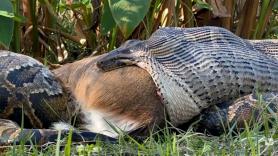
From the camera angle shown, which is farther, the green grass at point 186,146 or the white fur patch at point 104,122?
the white fur patch at point 104,122

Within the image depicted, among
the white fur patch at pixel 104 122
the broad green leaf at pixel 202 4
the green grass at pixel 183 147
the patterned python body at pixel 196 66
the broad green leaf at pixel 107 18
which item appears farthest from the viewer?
the broad green leaf at pixel 202 4

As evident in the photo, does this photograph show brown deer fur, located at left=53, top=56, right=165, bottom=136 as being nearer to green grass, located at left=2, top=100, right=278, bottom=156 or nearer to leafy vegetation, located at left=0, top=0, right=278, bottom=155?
green grass, located at left=2, top=100, right=278, bottom=156

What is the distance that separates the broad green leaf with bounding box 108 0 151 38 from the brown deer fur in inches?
16.1

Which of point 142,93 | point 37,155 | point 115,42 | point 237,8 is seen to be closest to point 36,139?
point 37,155

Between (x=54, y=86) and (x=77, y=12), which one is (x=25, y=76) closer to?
(x=54, y=86)

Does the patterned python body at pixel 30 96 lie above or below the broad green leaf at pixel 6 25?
below

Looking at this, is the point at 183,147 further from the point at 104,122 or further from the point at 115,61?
the point at 115,61

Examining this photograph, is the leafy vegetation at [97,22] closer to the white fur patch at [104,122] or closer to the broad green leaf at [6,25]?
the broad green leaf at [6,25]

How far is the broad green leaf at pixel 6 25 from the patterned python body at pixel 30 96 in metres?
0.24

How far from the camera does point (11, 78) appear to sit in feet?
11.4

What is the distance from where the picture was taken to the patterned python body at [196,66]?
3.61 m

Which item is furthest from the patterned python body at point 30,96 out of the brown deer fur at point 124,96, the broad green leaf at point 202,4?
the broad green leaf at point 202,4

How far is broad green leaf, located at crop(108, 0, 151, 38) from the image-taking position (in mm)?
3967

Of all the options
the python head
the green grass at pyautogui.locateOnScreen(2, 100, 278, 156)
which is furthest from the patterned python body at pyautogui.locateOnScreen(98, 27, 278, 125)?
the green grass at pyautogui.locateOnScreen(2, 100, 278, 156)
